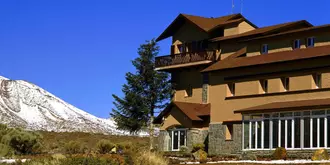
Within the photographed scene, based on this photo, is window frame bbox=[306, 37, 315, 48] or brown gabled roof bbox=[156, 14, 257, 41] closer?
window frame bbox=[306, 37, 315, 48]

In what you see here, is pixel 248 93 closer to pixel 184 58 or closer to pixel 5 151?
pixel 184 58

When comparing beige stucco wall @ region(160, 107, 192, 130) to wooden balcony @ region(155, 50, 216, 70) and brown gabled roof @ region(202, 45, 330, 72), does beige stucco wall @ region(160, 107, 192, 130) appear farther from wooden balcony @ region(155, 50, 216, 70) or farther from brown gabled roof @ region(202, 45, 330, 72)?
wooden balcony @ region(155, 50, 216, 70)

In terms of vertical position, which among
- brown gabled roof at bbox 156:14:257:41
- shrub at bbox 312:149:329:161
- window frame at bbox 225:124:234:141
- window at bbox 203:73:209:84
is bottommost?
shrub at bbox 312:149:329:161

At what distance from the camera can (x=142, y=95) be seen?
58719 mm

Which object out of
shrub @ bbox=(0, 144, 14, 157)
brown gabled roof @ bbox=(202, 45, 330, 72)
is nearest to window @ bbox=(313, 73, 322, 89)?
brown gabled roof @ bbox=(202, 45, 330, 72)

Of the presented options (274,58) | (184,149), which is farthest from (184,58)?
(274,58)

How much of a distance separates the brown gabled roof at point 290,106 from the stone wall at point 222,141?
2397mm

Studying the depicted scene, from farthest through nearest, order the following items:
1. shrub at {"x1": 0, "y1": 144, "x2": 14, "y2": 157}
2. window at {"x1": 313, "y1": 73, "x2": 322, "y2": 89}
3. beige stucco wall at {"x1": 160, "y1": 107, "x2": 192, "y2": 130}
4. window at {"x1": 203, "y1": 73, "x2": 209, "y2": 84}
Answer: window at {"x1": 203, "y1": 73, "x2": 209, "y2": 84}
beige stucco wall at {"x1": 160, "y1": 107, "x2": 192, "y2": 130}
shrub at {"x1": 0, "y1": 144, "x2": 14, "y2": 157}
window at {"x1": 313, "y1": 73, "x2": 322, "y2": 89}

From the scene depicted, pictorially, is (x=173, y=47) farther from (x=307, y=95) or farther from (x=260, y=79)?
(x=307, y=95)

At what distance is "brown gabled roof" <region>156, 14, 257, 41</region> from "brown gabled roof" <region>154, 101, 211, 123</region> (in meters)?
6.32

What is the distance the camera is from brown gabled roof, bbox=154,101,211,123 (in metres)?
48.4

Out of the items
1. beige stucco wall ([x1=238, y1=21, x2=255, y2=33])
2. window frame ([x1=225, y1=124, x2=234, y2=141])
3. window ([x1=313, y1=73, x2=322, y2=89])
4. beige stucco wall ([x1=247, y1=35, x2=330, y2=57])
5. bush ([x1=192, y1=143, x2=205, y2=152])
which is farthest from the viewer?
beige stucco wall ([x1=238, y1=21, x2=255, y2=33])

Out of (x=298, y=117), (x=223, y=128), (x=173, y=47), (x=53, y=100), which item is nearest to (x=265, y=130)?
(x=298, y=117)

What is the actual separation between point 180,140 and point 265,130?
10.1 meters
